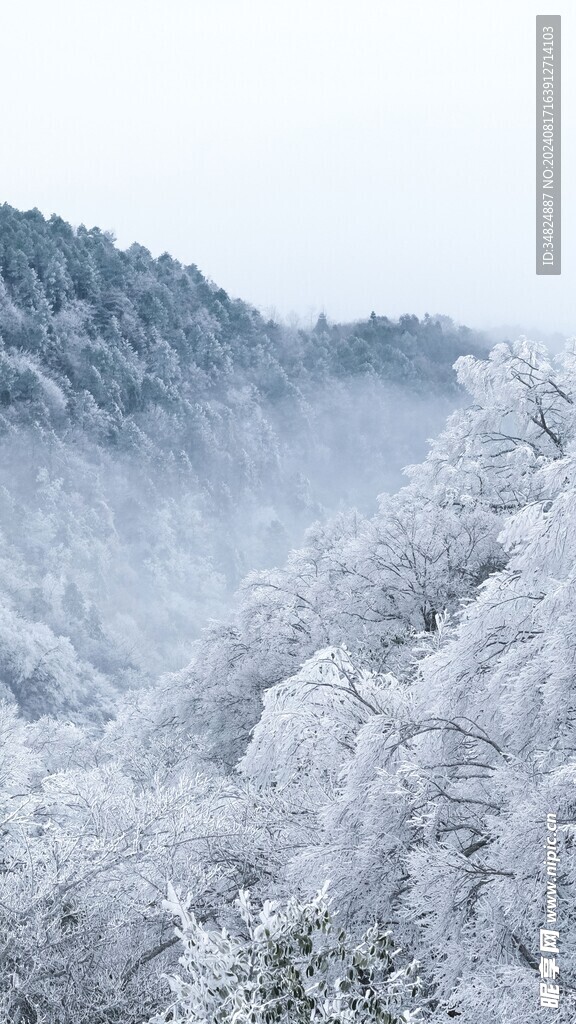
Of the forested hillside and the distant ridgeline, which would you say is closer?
the forested hillside

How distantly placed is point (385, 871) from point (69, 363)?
242 feet

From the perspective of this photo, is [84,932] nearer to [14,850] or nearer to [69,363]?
[14,850]

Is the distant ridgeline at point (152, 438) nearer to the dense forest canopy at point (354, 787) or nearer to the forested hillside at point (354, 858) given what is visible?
the dense forest canopy at point (354, 787)

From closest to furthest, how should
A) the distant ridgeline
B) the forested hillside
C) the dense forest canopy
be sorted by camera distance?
the forested hillside, the dense forest canopy, the distant ridgeline

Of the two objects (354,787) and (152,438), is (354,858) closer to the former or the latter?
(354,787)

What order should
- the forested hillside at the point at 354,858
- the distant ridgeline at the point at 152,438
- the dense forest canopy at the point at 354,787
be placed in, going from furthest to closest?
the distant ridgeline at the point at 152,438, the dense forest canopy at the point at 354,787, the forested hillside at the point at 354,858

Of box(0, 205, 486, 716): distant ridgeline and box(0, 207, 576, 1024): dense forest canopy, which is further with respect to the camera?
box(0, 205, 486, 716): distant ridgeline

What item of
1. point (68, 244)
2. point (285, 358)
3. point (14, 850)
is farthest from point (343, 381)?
point (14, 850)

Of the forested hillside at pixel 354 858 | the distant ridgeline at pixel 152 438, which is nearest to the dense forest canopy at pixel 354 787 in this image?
the forested hillside at pixel 354 858

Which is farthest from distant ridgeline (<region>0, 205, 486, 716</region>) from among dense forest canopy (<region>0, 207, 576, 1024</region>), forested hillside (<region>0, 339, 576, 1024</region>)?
forested hillside (<region>0, 339, 576, 1024</region>)

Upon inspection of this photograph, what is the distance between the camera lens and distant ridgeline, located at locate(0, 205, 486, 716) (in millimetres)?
56781

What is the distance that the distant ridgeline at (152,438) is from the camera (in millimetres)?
56781

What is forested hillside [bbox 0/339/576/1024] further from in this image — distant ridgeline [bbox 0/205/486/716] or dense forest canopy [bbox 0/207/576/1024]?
distant ridgeline [bbox 0/205/486/716]

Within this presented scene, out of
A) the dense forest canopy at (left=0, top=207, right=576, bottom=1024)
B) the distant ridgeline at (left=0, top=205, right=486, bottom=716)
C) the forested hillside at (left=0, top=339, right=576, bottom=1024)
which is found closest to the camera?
the forested hillside at (left=0, top=339, right=576, bottom=1024)
